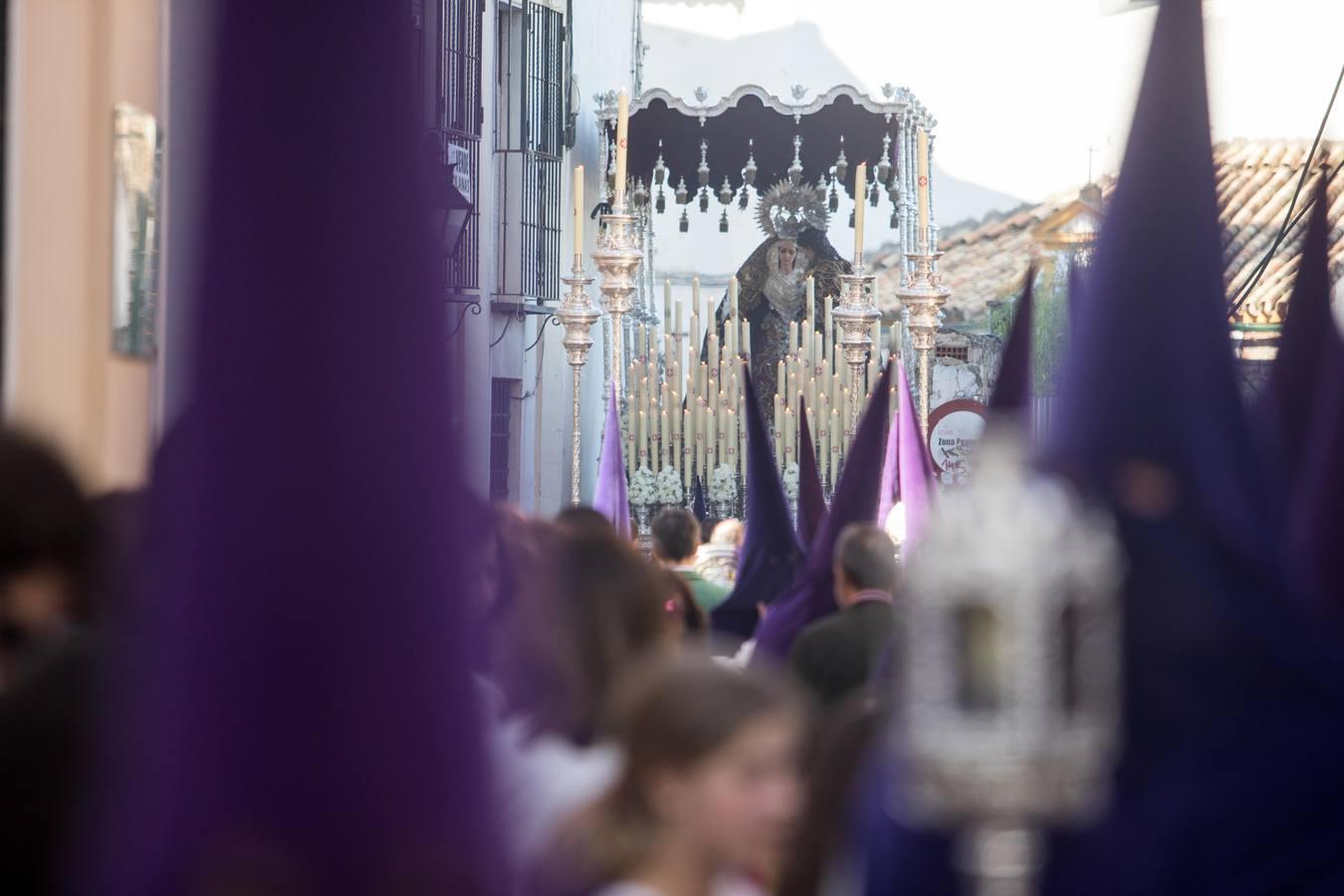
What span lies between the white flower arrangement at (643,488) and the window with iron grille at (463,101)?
2.20m

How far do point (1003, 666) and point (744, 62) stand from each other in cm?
3146

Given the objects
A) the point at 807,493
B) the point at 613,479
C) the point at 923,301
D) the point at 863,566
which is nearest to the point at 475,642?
the point at 863,566

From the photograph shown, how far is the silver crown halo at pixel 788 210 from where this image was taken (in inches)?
940

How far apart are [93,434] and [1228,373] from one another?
3560 mm

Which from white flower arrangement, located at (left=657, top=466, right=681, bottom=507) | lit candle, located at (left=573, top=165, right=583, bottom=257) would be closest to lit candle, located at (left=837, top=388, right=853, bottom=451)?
white flower arrangement, located at (left=657, top=466, right=681, bottom=507)

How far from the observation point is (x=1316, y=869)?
354cm

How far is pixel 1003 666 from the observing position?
2.75 meters

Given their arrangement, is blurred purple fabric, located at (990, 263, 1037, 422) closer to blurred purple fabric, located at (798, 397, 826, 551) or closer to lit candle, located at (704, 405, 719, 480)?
blurred purple fabric, located at (798, 397, 826, 551)

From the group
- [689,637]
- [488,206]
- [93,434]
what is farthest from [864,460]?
[488,206]

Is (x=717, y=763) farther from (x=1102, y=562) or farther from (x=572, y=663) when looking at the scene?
(x=572, y=663)

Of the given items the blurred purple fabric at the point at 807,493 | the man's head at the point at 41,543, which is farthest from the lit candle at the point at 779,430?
the man's head at the point at 41,543

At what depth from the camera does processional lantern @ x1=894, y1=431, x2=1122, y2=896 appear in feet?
9.03

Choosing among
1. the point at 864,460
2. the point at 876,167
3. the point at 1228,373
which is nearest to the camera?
the point at 1228,373

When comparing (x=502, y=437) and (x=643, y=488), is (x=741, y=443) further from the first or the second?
(x=502, y=437)
